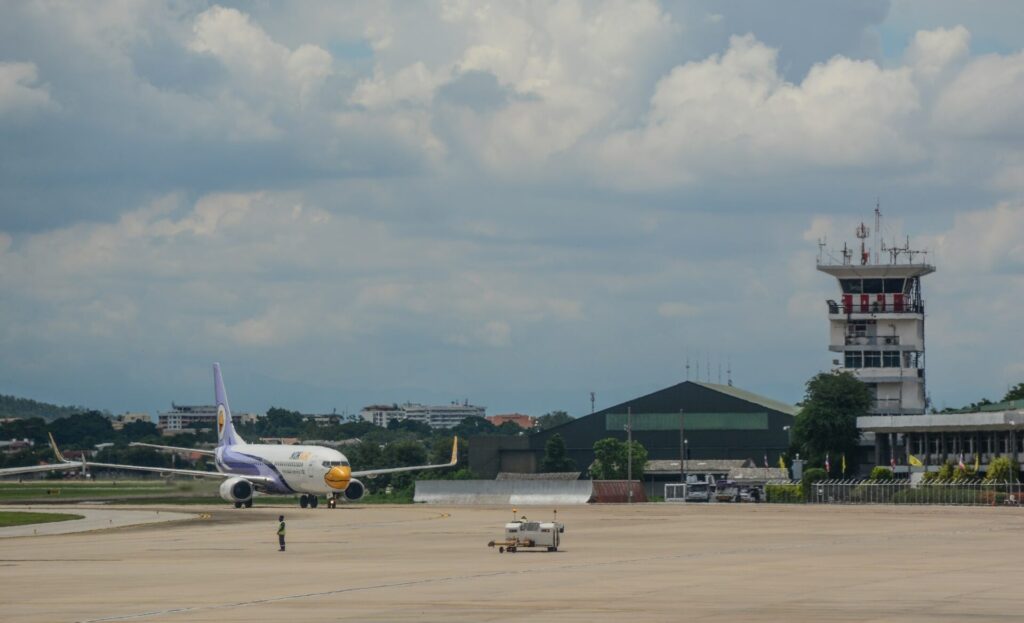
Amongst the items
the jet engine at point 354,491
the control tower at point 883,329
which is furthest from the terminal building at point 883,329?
the jet engine at point 354,491

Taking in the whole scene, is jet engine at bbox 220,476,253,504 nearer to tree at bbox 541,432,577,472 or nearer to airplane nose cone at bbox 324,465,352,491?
airplane nose cone at bbox 324,465,352,491

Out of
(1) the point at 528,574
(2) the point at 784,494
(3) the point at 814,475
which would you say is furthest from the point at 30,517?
(3) the point at 814,475

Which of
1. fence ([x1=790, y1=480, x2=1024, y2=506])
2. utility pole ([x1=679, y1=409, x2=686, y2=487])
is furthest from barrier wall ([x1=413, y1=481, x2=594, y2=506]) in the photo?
utility pole ([x1=679, y1=409, x2=686, y2=487])

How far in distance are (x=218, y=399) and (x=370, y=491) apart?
52736mm

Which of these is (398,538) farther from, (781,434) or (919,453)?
(781,434)

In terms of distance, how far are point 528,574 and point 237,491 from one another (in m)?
66.7

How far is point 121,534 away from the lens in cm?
7256

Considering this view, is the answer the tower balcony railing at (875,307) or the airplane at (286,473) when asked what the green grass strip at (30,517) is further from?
the tower balcony railing at (875,307)

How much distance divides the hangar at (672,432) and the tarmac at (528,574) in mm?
97189

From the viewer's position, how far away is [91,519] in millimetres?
86688

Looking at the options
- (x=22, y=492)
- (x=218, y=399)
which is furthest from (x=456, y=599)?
(x=22, y=492)

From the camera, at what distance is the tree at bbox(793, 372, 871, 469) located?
155 m

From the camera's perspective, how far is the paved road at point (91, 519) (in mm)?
74875

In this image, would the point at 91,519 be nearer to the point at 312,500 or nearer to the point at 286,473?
the point at 286,473
